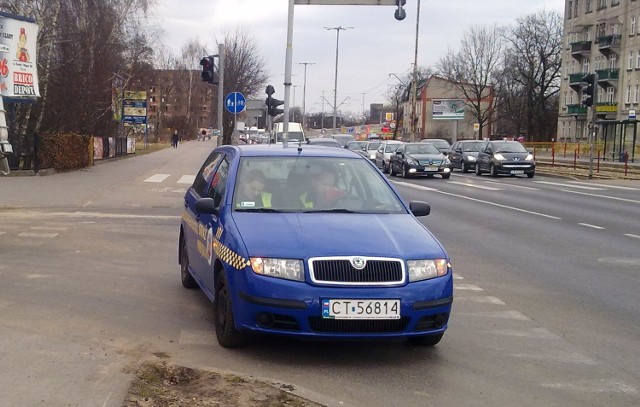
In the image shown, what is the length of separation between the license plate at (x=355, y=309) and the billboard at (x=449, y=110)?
299ft

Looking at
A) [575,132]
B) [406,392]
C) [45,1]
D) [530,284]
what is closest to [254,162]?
[406,392]

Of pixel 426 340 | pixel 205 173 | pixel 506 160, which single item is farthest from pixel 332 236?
pixel 506 160

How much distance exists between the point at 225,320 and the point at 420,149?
27.0 metres

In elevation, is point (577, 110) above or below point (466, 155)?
above

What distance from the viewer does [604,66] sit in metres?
70.9

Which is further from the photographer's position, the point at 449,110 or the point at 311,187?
the point at 449,110

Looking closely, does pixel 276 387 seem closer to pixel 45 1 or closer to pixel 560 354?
pixel 560 354

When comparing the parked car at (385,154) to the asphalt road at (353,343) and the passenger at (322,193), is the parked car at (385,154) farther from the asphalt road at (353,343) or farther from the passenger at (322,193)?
the passenger at (322,193)

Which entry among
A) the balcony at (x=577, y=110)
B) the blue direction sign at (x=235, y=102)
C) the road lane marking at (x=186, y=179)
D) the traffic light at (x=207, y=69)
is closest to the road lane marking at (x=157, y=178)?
the road lane marking at (x=186, y=179)

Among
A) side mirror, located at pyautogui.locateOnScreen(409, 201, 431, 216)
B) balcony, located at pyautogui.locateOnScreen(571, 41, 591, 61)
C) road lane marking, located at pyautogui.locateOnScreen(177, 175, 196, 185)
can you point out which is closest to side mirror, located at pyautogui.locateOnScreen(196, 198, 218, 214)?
side mirror, located at pyautogui.locateOnScreen(409, 201, 431, 216)

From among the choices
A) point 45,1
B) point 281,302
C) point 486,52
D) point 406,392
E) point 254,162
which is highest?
point 486,52

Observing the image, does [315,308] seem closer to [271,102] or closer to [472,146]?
[271,102]

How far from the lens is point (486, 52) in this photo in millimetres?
89250

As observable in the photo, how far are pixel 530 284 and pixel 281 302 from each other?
4510 mm
